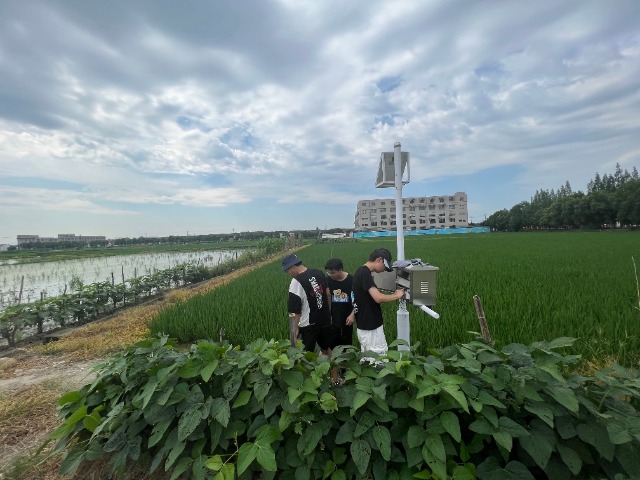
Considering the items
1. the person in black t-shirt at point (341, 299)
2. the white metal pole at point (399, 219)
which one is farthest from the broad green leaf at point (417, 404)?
the person in black t-shirt at point (341, 299)

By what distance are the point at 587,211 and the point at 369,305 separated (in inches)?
2610

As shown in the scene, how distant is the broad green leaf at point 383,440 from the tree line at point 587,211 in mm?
58638

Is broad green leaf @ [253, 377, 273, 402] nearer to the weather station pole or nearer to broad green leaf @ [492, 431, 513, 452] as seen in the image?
broad green leaf @ [492, 431, 513, 452]

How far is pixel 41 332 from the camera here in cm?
761

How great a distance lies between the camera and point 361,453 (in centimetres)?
160

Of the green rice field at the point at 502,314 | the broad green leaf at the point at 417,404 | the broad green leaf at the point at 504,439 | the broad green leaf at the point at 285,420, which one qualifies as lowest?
the green rice field at the point at 502,314

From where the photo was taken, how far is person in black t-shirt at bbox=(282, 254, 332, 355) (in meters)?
3.67

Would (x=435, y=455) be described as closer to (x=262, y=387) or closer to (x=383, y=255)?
(x=262, y=387)

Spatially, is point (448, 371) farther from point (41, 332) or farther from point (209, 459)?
point (41, 332)

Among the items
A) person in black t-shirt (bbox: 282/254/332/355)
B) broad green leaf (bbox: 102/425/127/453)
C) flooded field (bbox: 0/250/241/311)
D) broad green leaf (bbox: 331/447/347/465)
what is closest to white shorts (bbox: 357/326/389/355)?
person in black t-shirt (bbox: 282/254/332/355)

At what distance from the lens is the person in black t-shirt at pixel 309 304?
367 centimetres

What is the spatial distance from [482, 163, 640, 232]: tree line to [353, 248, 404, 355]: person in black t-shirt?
57.3 m

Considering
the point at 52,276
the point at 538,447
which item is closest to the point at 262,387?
the point at 538,447

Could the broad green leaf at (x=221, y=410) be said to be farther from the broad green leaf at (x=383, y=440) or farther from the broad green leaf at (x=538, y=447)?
the broad green leaf at (x=538, y=447)
